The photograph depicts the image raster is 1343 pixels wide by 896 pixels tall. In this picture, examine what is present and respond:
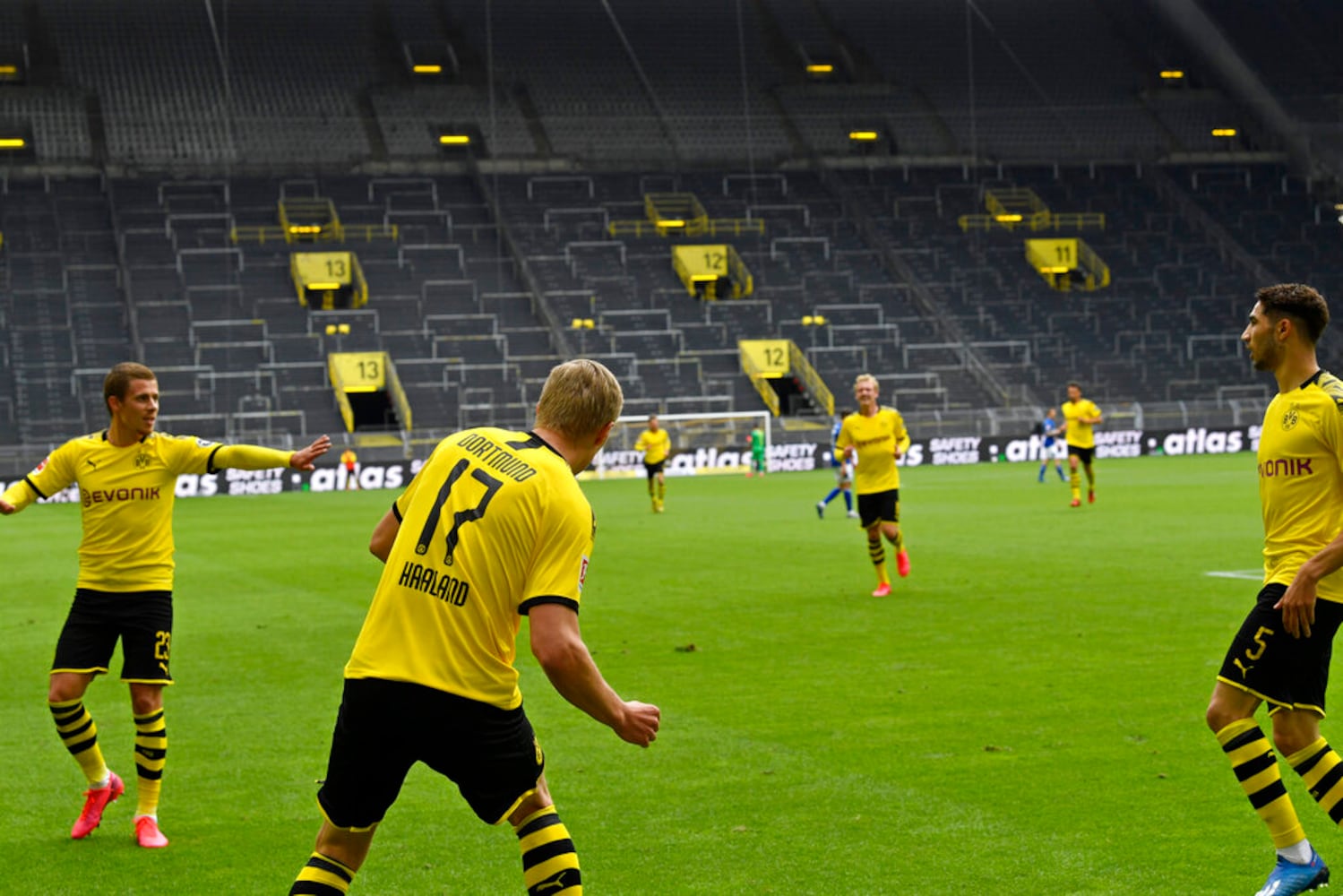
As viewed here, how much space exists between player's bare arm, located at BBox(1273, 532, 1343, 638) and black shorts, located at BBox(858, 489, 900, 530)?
1100 centimetres

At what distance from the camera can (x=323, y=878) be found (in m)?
4.92

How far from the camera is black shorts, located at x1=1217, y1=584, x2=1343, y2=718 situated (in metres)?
6.21

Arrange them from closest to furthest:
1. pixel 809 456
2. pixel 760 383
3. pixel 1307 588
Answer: pixel 1307 588, pixel 809 456, pixel 760 383

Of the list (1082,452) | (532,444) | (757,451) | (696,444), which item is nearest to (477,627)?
(532,444)

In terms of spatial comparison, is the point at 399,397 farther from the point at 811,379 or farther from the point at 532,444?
the point at 532,444

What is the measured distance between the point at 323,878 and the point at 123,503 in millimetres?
3443

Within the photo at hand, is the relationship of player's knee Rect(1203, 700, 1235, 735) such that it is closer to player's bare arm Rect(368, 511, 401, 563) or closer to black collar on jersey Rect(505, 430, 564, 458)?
black collar on jersey Rect(505, 430, 564, 458)

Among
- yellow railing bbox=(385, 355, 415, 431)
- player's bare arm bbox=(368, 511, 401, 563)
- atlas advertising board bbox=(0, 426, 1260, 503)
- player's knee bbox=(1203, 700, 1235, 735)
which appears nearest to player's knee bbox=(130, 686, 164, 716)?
player's bare arm bbox=(368, 511, 401, 563)

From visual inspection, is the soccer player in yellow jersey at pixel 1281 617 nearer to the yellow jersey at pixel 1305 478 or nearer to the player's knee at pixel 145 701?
the yellow jersey at pixel 1305 478

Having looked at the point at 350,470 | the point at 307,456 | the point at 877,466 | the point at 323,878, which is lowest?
the point at 323,878

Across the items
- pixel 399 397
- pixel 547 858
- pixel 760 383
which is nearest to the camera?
pixel 547 858

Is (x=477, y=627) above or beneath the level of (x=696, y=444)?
beneath

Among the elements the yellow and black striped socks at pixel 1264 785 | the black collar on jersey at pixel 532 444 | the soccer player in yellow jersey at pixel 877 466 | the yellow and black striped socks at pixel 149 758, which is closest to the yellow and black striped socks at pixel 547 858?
the black collar on jersey at pixel 532 444

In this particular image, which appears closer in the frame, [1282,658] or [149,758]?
[1282,658]
